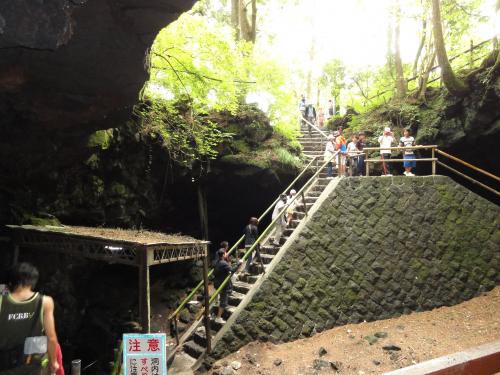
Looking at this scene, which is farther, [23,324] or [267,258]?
[267,258]

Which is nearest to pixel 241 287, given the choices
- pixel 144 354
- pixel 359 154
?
pixel 144 354

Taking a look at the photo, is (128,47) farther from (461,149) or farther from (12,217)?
(461,149)

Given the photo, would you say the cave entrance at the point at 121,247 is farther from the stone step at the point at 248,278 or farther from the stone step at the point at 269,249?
the stone step at the point at 269,249

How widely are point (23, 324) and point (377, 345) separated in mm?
7646

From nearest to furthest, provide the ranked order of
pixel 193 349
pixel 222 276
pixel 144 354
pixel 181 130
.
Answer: pixel 144 354 < pixel 193 349 < pixel 222 276 < pixel 181 130

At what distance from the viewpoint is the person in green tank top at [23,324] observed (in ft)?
10.1

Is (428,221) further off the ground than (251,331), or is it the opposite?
(428,221)

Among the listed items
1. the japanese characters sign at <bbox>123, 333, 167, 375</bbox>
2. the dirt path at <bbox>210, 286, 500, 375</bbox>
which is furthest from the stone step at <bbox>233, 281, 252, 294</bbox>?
the japanese characters sign at <bbox>123, 333, 167, 375</bbox>

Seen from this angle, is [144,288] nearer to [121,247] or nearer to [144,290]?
[144,290]

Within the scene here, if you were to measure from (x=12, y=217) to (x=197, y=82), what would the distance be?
503 centimetres

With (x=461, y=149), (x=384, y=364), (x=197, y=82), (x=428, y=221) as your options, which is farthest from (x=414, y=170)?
(x=197, y=82)

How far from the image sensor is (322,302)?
31.1 ft

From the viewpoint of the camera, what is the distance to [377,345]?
8.53m

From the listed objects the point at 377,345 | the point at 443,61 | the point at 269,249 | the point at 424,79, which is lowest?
the point at 377,345
